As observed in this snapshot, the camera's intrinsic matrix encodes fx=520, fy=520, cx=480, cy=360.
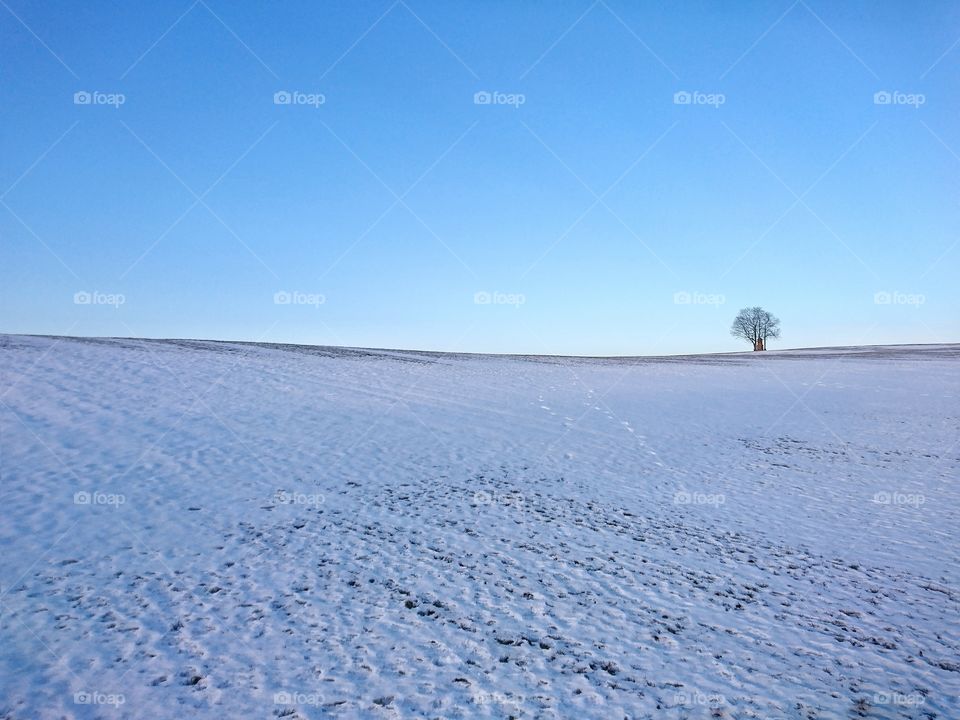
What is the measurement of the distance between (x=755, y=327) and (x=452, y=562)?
99.7 m

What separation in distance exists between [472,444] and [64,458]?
39.9ft

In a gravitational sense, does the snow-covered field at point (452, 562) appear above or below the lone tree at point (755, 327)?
below

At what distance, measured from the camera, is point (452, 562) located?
10.2m

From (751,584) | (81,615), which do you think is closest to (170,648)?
(81,615)

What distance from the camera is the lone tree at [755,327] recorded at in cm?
9469

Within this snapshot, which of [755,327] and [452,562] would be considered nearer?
[452,562]

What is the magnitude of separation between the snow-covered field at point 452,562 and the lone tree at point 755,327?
78289 mm

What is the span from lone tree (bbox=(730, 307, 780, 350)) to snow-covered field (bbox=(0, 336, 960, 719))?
78.3m

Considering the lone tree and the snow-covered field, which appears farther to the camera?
the lone tree

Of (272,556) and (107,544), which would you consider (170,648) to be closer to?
(272,556)

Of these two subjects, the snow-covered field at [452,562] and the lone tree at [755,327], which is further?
the lone tree at [755,327]

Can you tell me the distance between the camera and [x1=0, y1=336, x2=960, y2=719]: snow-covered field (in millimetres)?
6863

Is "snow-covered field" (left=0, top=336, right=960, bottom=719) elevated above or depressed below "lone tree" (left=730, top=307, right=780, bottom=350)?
below

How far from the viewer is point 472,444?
19.0m
